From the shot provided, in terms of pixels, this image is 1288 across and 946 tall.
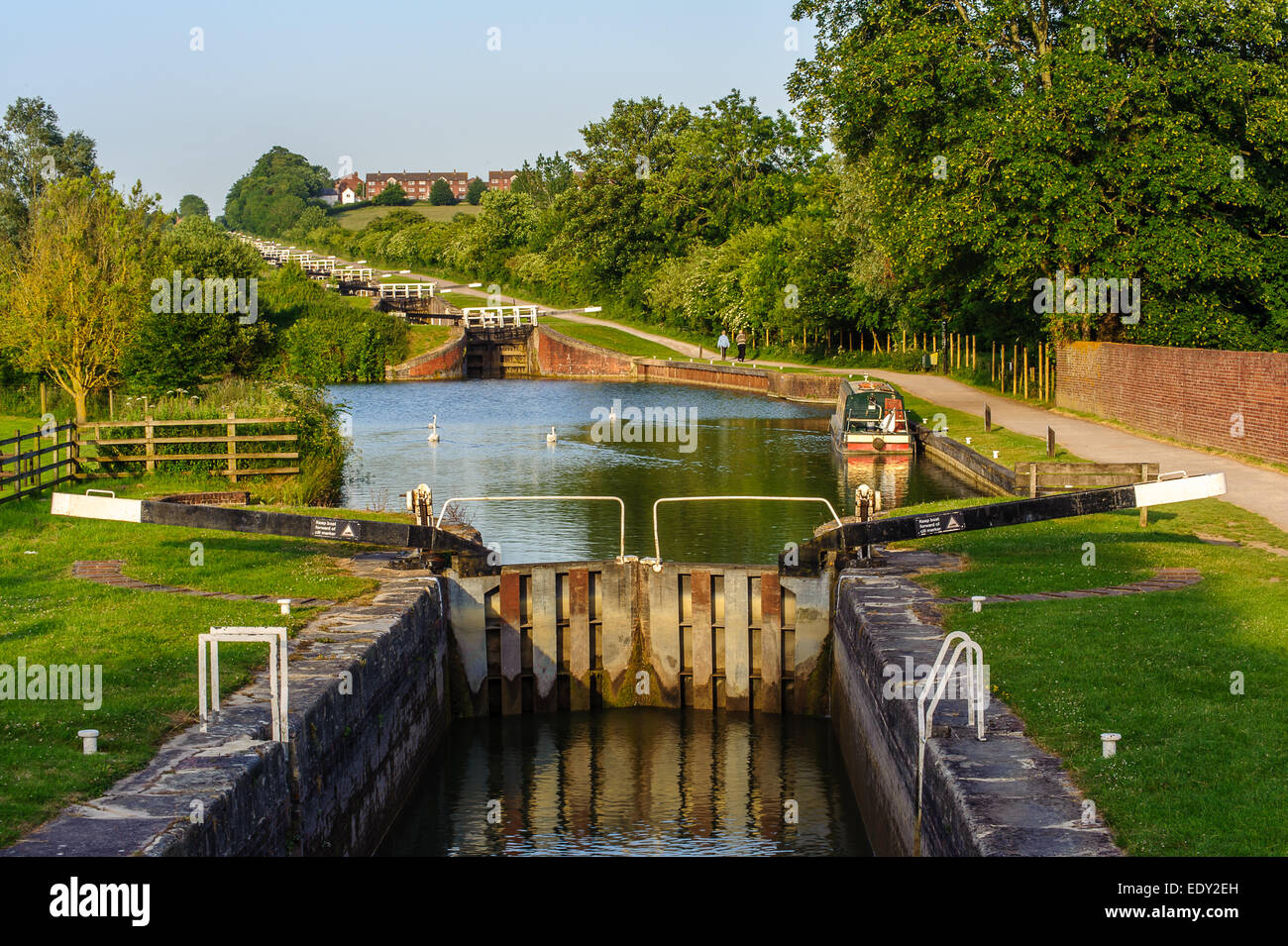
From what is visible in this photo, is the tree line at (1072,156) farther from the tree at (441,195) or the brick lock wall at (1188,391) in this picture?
the tree at (441,195)

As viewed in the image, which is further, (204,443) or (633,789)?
(204,443)

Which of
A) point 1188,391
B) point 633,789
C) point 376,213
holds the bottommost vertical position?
point 633,789

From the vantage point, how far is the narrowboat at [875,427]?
3866 centimetres

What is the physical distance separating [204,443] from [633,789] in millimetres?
16631

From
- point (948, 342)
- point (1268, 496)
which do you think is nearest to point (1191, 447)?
point (1268, 496)

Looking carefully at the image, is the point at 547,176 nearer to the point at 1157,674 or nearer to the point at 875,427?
the point at 875,427

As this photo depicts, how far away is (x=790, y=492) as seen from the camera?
3372cm

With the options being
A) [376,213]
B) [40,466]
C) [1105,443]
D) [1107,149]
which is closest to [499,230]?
[376,213]

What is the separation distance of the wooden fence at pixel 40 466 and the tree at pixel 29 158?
207 feet

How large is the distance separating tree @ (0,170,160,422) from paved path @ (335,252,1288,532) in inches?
1026

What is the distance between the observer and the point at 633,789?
1534 cm

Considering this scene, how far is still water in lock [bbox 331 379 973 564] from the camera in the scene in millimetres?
27098

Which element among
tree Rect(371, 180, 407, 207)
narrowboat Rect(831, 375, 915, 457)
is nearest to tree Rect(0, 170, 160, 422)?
narrowboat Rect(831, 375, 915, 457)
